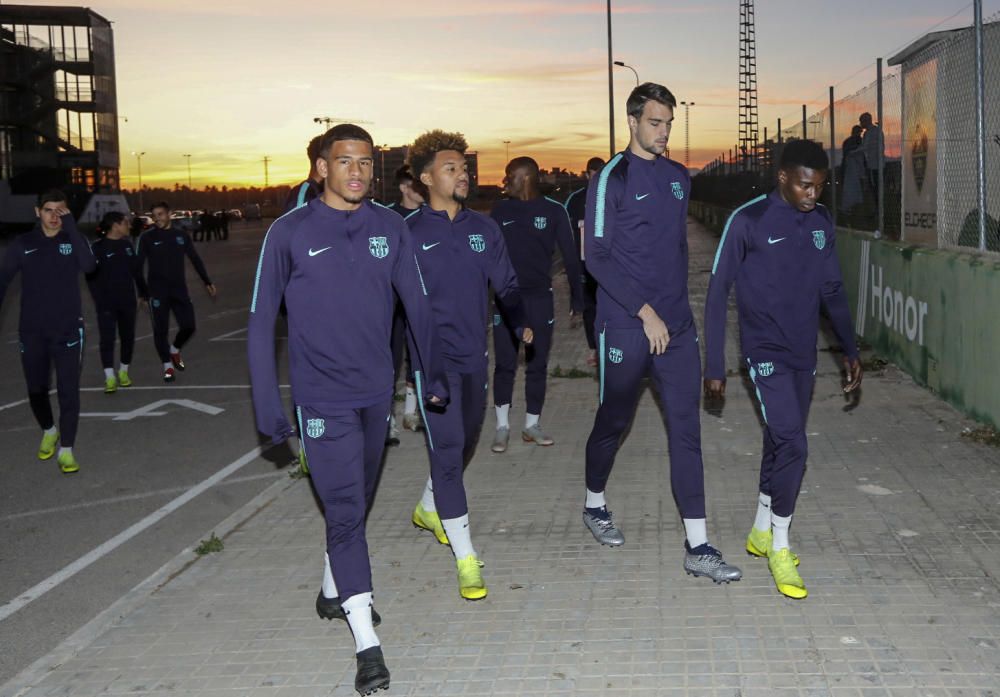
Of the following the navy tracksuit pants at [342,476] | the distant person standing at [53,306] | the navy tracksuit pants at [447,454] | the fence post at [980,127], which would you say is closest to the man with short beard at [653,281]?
the navy tracksuit pants at [447,454]

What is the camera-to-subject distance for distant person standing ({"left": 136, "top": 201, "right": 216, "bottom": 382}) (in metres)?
13.3

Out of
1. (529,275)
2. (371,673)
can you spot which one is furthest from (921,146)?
(371,673)

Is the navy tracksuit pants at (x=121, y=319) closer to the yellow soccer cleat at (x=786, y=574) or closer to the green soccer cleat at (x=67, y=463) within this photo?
the green soccer cleat at (x=67, y=463)

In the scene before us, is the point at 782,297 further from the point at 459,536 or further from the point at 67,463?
the point at 67,463

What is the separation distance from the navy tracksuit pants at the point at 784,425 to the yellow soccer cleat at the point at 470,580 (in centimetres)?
141

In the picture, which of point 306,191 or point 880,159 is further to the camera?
point 880,159

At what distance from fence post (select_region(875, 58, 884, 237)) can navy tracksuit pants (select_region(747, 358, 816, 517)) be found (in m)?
7.88

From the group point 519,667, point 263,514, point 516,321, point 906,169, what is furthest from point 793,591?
point 906,169

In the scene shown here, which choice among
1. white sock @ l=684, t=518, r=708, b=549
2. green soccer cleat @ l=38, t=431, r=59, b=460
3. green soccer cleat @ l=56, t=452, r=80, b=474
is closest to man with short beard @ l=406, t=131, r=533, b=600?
white sock @ l=684, t=518, r=708, b=549

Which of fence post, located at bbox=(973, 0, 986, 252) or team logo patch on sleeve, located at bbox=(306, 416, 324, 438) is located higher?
fence post, located at bbox=(973, 0, 986, 252)

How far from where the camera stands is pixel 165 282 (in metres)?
13.5

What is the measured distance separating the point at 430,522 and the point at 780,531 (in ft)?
6.44

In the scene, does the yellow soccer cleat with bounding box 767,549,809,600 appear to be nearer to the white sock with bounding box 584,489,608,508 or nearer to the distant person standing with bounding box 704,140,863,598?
the distant person standing with bounding box 704,140,863,598

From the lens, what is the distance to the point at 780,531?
5336mm
